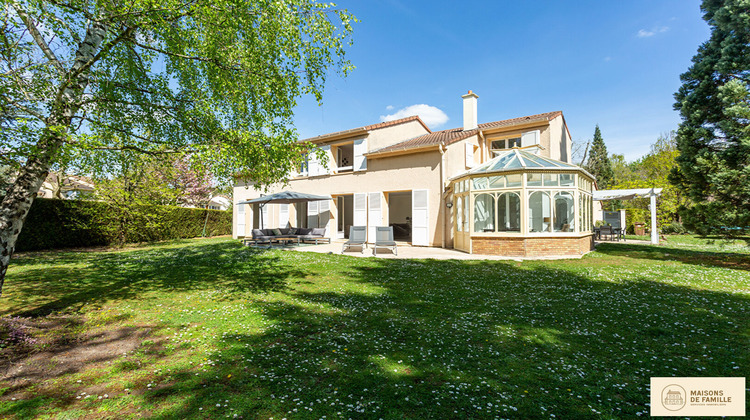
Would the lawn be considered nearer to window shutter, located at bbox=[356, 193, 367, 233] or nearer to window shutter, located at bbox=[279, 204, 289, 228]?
window shutter, located at bbox=[356, 193, 367, 233]

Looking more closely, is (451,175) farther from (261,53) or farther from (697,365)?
(697,365)

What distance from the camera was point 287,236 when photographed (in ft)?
49.6

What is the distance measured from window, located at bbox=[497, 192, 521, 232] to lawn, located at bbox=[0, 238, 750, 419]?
405 cm

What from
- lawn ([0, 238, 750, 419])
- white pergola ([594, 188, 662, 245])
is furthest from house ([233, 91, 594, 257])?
lawn ([0, 238, 750, 419])

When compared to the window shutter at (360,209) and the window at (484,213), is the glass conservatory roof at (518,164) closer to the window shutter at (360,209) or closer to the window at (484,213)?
the window at (484,213)

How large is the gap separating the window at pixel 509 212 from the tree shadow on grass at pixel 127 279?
743 centimetres

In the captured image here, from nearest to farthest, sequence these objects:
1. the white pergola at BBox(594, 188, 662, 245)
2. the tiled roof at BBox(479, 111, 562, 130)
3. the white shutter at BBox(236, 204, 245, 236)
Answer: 1. the tiled roof at BBox(479, 111, 562, 130)
2. the white pergola at BBox(594, 188, 662, 245)
3. the white shutter at BBox(236, 204, 245, 236)

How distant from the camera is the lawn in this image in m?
2.50

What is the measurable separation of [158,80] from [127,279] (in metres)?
4.56

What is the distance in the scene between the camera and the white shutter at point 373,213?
1564 centimetres

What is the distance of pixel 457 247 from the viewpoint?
13273mm

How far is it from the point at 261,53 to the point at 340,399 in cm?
587

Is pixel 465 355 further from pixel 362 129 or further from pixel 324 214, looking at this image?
pixel 324 214

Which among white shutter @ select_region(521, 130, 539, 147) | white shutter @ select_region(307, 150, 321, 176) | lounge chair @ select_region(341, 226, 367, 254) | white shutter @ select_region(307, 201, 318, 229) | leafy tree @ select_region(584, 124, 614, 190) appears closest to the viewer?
lounge chair @ select_region(341, 226, 367, 254)
